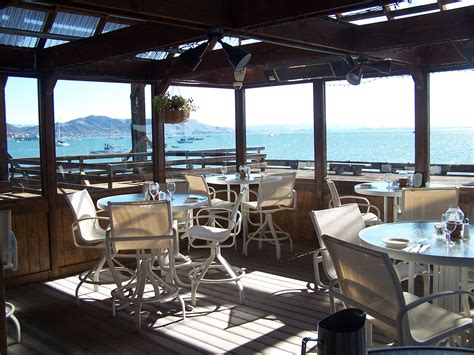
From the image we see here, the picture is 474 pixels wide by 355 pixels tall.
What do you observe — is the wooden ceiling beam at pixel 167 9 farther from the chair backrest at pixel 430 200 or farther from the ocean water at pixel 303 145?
the ocean water at pixel 303 145

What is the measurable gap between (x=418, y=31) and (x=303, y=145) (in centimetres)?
309

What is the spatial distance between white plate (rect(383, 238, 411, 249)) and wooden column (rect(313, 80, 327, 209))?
3.78 meters

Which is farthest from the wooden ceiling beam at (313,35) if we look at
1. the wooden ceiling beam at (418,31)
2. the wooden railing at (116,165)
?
the wooden railing at (116,165)

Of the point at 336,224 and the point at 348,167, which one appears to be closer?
the point at 336,224

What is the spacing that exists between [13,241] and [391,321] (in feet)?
9.48

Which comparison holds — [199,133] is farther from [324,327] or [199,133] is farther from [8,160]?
[324,327]

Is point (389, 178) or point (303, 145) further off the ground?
point (303, 145)

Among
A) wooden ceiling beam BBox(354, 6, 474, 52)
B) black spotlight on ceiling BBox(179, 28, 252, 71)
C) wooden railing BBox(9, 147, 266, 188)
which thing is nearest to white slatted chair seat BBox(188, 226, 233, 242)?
black spotlight on ceiling BBox(179, 28, 252, 71)

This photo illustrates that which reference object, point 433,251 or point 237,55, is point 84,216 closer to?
point 237,55

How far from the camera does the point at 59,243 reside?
18.5 ft

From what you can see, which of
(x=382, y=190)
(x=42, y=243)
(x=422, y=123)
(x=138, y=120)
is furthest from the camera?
(x=138, y=120)

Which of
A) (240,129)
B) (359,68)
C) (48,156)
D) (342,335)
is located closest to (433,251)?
(342,335)

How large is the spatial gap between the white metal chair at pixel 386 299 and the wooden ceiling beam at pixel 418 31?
2442mm

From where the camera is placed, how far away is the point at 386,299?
8.02 ft
